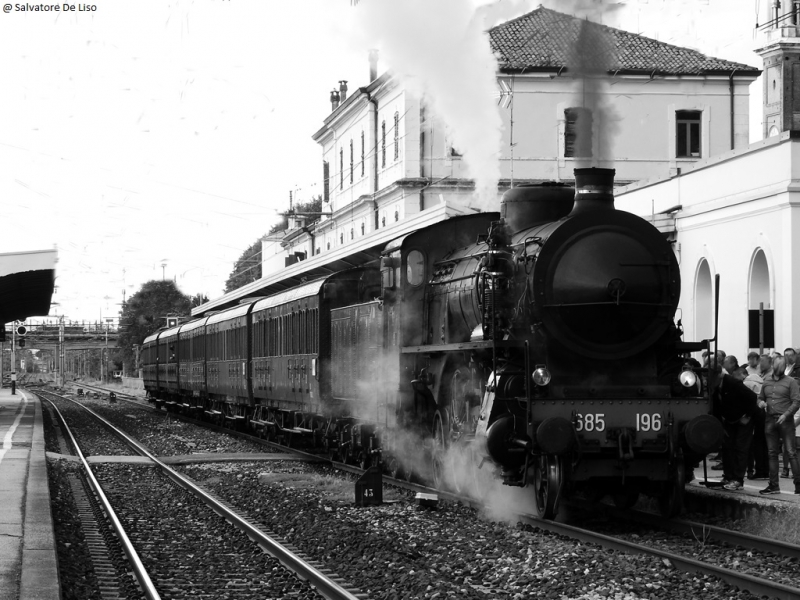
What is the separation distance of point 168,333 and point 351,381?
29.4 m

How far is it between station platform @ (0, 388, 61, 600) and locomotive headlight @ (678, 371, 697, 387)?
6.02 meters

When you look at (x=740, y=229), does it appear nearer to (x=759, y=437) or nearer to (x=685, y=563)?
(x=759, y=437)

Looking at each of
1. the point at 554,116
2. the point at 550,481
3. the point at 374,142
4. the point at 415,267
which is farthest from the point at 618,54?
the point at 550,481

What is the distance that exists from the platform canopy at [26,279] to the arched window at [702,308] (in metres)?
16.0

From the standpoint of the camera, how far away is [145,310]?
4053 inches

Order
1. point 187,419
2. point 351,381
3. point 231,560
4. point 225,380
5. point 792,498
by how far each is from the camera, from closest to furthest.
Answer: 1. point 231,560
2. point 792,498
3. point 351,381
4. point 225,380
5. point 187,419

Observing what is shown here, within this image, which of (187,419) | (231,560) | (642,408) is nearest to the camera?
(231,560)

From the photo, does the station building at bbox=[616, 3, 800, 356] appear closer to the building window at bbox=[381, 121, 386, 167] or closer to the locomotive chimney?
the locomotive chimney

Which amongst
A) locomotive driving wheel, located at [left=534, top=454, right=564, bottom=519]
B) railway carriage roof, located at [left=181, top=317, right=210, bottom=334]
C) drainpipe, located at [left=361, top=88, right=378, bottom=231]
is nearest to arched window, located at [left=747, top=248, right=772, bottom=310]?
locomotive driving wheel, located at [left=534, top=454, right=564, bottom=519]

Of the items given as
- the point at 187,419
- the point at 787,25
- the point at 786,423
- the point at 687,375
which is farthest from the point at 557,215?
the point at 787,25

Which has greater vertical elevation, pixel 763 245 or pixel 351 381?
pixel 763 245

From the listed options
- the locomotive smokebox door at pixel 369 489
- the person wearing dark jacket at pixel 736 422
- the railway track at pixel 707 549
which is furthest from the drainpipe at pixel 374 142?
the railway track at pixel 707 549

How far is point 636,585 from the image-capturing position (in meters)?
7.90

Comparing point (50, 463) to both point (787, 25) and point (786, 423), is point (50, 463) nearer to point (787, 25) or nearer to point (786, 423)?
point (786, 423)
